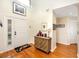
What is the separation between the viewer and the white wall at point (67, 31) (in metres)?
5.02

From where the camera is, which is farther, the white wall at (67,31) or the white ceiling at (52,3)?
the white wall at (67,31)

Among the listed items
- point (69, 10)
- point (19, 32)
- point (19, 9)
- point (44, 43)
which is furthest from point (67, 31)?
point (19, 9)

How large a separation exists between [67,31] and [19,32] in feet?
11.7

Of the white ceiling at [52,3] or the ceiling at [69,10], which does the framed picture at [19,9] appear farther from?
the ceiling at [69,10]

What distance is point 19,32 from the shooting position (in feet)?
14.2

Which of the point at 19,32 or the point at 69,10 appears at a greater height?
the point at 69,10

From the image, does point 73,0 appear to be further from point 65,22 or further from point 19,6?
point 19,6

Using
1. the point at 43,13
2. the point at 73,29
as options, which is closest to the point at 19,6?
the point at 43,13

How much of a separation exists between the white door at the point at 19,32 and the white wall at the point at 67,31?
2.82 m

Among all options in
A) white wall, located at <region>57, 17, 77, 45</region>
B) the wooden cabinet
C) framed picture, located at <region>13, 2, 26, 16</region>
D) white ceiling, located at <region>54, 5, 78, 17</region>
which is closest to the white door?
framed picture, located at <region>13, 2, 26, 16</region>

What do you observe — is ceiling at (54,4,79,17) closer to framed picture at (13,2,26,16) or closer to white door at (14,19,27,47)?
framed picture at (13,2,26,16)

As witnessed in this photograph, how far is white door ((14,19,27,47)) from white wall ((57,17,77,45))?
111 inches

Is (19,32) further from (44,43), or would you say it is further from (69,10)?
(69,10)

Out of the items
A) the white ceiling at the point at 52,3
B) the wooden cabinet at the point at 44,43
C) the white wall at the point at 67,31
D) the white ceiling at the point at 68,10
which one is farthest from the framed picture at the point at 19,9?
the white wall at the point at 67,31
